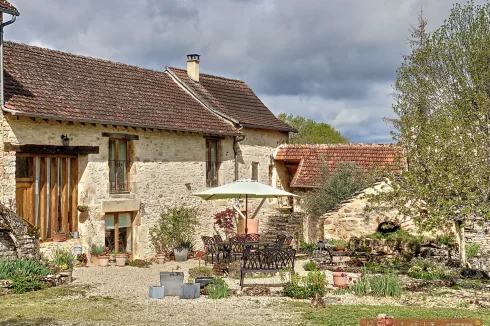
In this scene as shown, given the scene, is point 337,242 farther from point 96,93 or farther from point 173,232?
point 96,93

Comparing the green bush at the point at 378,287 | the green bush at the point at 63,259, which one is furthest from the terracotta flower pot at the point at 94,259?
the green bush at the point at 378,287

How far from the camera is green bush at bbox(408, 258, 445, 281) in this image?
1503cm

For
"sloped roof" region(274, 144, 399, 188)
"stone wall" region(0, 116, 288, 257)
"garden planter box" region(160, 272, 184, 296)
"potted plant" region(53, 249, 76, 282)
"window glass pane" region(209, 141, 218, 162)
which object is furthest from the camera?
"sloped roof" region(274, 144, 399, 188)

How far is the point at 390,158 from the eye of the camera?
25125 millimetres

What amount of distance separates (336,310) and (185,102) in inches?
535

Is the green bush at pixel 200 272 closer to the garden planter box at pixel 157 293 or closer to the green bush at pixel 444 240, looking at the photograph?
the garden planter box at pixel 157 293

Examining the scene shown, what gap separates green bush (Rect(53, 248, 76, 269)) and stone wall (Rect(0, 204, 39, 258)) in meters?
0.67

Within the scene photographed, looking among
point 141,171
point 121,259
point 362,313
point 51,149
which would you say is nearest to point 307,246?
point 141,171

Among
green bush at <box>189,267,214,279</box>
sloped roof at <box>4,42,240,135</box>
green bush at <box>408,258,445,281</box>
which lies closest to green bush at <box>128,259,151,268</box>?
green bush at <box>189,267,214,279</box>

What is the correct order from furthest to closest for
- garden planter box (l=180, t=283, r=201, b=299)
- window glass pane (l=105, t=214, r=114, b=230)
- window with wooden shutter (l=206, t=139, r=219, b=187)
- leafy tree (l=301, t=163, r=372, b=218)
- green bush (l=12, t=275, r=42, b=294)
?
1. window with wooden shutter (l=206, t=139, r=219, b=187)
2. leafy tree (l=301, t=163, r=372, b=218)
3. window glass pane (l=105, t=214, r=114, b=230)
4. green bush (l=12, t=275, r=42, b=294)
5. garden planter box (l=180, t=283, r=201, b=299)

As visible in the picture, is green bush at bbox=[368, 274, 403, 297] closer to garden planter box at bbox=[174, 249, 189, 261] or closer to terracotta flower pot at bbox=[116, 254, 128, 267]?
terracotta flower pot at bbox=[116, 254, 128, 267]

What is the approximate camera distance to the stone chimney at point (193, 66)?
2552cm

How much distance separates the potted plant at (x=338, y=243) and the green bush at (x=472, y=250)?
355 cm

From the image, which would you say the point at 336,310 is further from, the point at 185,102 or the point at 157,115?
the point at 185,102
